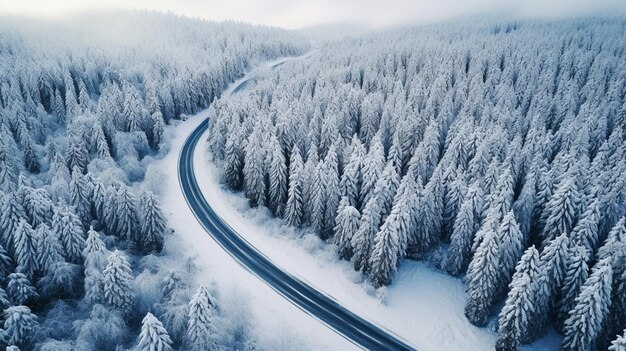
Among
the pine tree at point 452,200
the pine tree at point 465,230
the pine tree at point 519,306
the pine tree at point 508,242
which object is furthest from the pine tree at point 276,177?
the pine tree at point 519,306

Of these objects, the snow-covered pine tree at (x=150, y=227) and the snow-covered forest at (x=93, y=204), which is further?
the snow-covered pine tree at (x=150, y=227)

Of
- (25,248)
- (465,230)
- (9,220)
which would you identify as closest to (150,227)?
(25,248)

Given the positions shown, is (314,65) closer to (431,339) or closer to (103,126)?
(103,126)

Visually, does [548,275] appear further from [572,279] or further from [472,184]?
[472,184]

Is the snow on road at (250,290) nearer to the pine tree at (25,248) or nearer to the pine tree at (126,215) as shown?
the pine tree at (126,215)

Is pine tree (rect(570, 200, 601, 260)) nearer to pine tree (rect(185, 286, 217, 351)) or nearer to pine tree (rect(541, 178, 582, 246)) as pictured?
pine tree (rect(541, 178, 582, 246))

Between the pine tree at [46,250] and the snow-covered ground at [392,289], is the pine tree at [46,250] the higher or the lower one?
the higher one

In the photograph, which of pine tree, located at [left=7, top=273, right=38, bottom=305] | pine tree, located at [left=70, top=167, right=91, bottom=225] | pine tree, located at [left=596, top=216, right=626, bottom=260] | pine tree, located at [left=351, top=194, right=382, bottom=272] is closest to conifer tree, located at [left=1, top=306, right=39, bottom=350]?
pine tree, located at [left=7, top=273, right=38, bottom=305]
